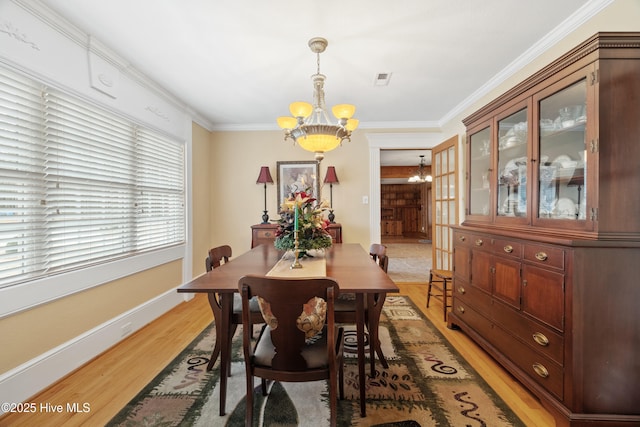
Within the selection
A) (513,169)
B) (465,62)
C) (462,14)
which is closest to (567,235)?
(513,169)

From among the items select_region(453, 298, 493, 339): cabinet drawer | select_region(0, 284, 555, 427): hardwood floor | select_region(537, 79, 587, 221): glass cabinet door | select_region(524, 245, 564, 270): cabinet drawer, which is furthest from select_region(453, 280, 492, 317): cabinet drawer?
select_region(537, 79, 587, 221): glass cabinet door

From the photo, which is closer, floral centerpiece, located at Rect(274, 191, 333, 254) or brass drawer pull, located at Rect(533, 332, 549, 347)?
brass drawer pull, located at Rect(533, 332, 549, 347)

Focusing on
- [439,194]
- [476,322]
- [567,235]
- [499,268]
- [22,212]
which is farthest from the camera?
[439,194]

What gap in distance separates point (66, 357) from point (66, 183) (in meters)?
1.24

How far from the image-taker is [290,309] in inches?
47.6

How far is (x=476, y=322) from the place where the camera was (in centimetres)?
230

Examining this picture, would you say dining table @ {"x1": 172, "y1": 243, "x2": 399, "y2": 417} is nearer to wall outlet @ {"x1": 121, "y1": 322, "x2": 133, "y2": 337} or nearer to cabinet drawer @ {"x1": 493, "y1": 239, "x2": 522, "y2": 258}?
cabinet drawer @ {"x1": 493, "y1": 239, "x2": 522, "y2": 258}

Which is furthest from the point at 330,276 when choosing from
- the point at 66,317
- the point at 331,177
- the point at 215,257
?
the point at 331,177

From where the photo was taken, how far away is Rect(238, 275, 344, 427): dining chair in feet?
3.83

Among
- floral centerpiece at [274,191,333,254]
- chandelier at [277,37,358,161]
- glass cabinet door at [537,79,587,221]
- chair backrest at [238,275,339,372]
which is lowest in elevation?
chair backrest at [238,275,339,372]

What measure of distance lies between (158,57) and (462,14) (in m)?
2.45

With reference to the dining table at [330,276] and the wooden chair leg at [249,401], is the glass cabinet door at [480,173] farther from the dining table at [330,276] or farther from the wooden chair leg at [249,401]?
the wooden chair leg at [249,401]

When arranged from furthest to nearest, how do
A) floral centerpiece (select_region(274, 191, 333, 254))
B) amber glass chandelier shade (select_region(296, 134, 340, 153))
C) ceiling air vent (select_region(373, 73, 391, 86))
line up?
ceiling air vent (select_region(373, 73, 391, 86)), amber glass chandelier shade (select_region(296, 134, 340, 153)), floral centerpiece (select_region(274, 191, 333, 254))

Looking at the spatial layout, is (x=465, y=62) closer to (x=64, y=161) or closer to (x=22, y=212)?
(x=64, y=161)
